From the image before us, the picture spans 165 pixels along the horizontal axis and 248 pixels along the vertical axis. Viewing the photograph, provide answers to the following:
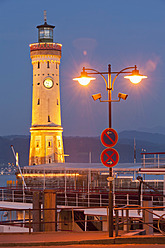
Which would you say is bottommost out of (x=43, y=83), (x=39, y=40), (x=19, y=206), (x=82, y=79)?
(x=19, y=206)

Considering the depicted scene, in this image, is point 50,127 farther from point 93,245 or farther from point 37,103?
point 93,245

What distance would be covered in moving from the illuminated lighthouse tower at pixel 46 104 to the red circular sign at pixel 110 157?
64604 millimetres

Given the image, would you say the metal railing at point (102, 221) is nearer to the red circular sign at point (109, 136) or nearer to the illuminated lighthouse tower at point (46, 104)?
the red circular sign at point (109, 136)

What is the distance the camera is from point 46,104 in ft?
294

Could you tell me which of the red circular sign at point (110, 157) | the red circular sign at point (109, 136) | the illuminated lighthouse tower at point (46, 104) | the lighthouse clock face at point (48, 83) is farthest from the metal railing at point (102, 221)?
the lighthouse clock face at point (48, 83)

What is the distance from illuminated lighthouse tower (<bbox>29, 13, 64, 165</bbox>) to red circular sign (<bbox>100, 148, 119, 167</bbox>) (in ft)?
212

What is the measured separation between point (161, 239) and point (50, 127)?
6617 centimetres

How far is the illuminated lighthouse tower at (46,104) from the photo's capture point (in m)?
88.7

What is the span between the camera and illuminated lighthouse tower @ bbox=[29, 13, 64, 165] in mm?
88688

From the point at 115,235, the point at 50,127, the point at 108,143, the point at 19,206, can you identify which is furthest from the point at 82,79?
the point at 50,127

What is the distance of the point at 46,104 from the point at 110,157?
66088 millimetres

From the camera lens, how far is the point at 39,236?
82.2 ft

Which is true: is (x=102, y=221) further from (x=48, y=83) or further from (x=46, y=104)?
(x=48, y=83)

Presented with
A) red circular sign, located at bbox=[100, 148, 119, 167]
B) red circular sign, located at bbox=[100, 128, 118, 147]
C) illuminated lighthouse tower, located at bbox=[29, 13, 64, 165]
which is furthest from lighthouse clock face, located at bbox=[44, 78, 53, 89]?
red circular sign, located at bbox=[100, 148, 119, 167]
